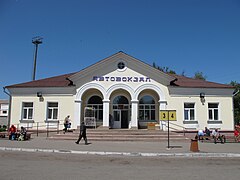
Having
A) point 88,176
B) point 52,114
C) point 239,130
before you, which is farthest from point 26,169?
point 239,130

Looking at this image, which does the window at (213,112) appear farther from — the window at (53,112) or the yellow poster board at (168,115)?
the window at (53,112)

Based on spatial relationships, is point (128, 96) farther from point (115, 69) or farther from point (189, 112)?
point (189, 112)

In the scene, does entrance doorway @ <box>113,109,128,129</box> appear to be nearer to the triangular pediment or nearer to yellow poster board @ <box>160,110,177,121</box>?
the triangular pediment

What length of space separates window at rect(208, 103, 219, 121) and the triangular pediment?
471 centimetres

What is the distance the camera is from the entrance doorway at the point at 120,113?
23.1 meters

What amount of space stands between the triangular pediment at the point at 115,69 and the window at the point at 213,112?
471 cm

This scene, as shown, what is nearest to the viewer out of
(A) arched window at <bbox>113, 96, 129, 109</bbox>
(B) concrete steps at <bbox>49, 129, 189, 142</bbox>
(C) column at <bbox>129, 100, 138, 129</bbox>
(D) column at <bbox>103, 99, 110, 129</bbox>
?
(B) concrete steps at <bbox>49, 129, 189, 142</bbox>

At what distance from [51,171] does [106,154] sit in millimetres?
4648

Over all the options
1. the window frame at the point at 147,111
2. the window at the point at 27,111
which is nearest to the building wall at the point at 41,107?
the window at the point at 27,111

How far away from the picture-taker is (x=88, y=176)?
6816mm

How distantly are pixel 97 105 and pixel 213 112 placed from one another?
36.6ft

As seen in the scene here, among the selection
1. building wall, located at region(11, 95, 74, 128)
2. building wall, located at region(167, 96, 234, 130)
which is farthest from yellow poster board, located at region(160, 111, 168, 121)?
building wall, located at region(11, 95, 74, 128)

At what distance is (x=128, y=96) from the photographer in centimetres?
2309

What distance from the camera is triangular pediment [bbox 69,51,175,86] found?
2205 centimetres
